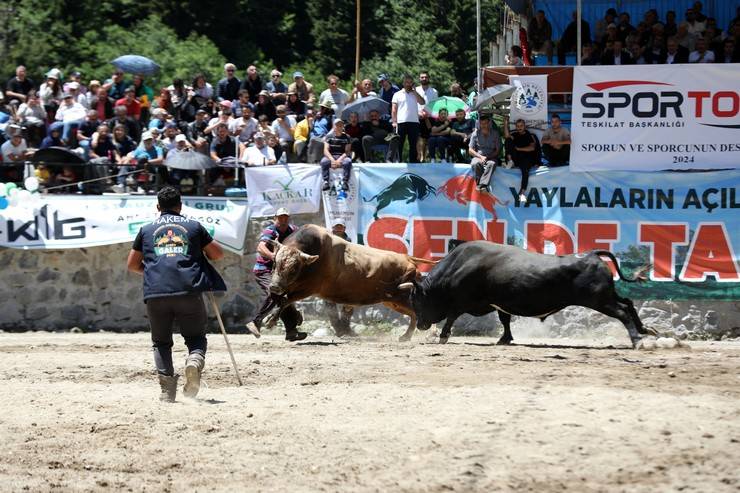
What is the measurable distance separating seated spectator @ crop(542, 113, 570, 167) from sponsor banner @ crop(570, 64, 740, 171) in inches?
6.9

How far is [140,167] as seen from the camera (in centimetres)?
1962

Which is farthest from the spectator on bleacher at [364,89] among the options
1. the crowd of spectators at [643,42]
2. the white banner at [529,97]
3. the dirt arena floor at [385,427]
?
the dirt arena floor at [385,427]

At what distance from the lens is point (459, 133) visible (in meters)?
20.1

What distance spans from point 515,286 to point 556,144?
340cm

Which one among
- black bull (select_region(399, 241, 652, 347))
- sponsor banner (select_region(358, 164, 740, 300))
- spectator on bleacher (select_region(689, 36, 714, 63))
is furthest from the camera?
spectator on bleacher (select_region(689, 36, 714, 63))

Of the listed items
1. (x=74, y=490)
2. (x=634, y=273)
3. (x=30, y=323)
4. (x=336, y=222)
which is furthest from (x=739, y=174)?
(x=74, y=490)

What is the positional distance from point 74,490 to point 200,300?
2875mm

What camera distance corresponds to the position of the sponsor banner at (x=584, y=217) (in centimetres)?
1823

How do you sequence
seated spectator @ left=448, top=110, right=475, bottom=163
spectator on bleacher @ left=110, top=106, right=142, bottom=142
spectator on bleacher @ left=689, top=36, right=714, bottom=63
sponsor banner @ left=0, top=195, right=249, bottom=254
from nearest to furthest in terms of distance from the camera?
sponsor banner @ left=0, top=195, right=249, bottom=254, spectator on bleacher @ left=689, top=36, right=714, bottom=63, seated spectator @ left=448, top=110, right=475, bottom=163, spectator on bleacher @ left=110, top=106, right=142, bottom=142

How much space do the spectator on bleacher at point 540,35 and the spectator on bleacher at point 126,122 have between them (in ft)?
22.1

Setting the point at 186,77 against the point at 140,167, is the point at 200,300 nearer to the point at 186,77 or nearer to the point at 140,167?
the point at 140,167

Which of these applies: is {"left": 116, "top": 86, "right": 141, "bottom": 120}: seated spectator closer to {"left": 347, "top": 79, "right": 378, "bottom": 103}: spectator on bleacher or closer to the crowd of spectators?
{"left": 347, "top": 79, "right": 378, "bottom": 103}: spectator on bleacher

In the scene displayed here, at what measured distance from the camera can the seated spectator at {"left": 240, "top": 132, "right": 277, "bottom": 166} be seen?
1989 cm

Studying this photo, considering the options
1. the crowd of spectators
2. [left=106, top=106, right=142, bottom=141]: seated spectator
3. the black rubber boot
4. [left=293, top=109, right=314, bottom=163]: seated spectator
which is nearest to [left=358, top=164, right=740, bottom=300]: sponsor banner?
[left=293, top=109, right=314, bottom=163]: seated spectator
